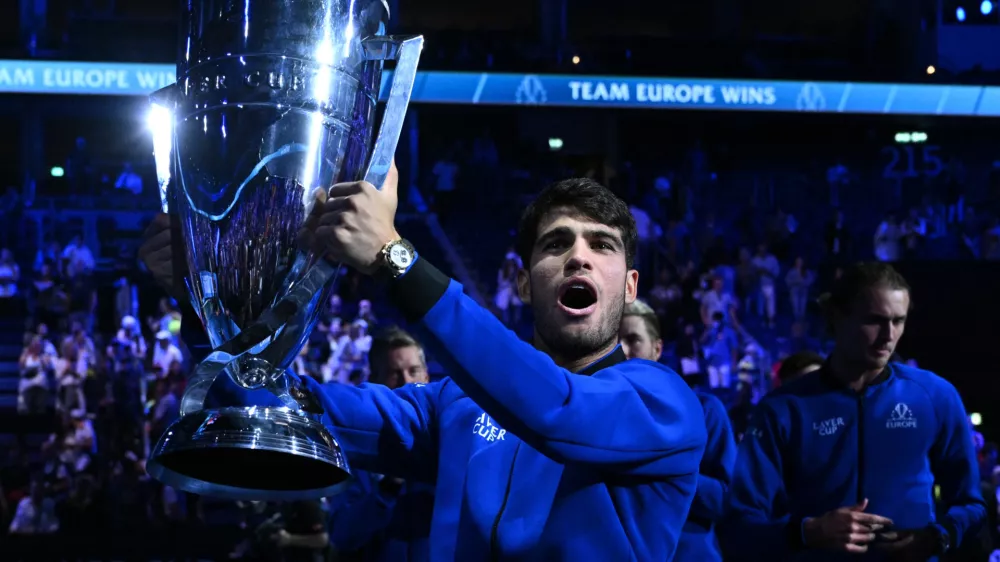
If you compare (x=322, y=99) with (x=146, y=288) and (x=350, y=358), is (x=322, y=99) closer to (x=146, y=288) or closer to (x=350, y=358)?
(x=350, y=358)

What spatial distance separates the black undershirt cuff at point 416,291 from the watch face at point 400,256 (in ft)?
0.04

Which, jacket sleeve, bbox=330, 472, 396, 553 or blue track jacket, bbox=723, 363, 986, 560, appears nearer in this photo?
jacket sleeve, bbox=330, 472, 396, 553

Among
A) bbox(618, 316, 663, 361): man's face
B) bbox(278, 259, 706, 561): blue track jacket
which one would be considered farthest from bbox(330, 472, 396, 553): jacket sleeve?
bbox(278, 259, 706, 561): blue track jacket

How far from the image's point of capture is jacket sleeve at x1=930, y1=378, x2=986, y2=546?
12.8ft

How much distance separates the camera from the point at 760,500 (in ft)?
12.9

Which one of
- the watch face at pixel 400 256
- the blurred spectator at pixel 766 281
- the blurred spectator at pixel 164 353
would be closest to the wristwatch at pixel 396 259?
the watch face at pixel 400 256

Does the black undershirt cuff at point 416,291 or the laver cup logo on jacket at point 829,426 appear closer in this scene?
the black undershirt cuff at point 416,291

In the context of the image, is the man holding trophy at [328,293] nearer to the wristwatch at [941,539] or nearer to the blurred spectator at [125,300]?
the wristwatch at [941,539]

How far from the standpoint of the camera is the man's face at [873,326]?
149 inches

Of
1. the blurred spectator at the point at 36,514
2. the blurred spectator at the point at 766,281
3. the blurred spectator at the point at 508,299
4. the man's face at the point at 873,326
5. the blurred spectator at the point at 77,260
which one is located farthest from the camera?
the blurred spectator at the point at 766,281

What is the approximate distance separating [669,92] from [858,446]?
59.9ft

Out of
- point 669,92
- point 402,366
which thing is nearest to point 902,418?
point 402,366

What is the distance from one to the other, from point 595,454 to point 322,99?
2.20 ft

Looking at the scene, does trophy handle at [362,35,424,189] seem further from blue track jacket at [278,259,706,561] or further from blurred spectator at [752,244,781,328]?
blurred spectator at [752,244,781,328]
